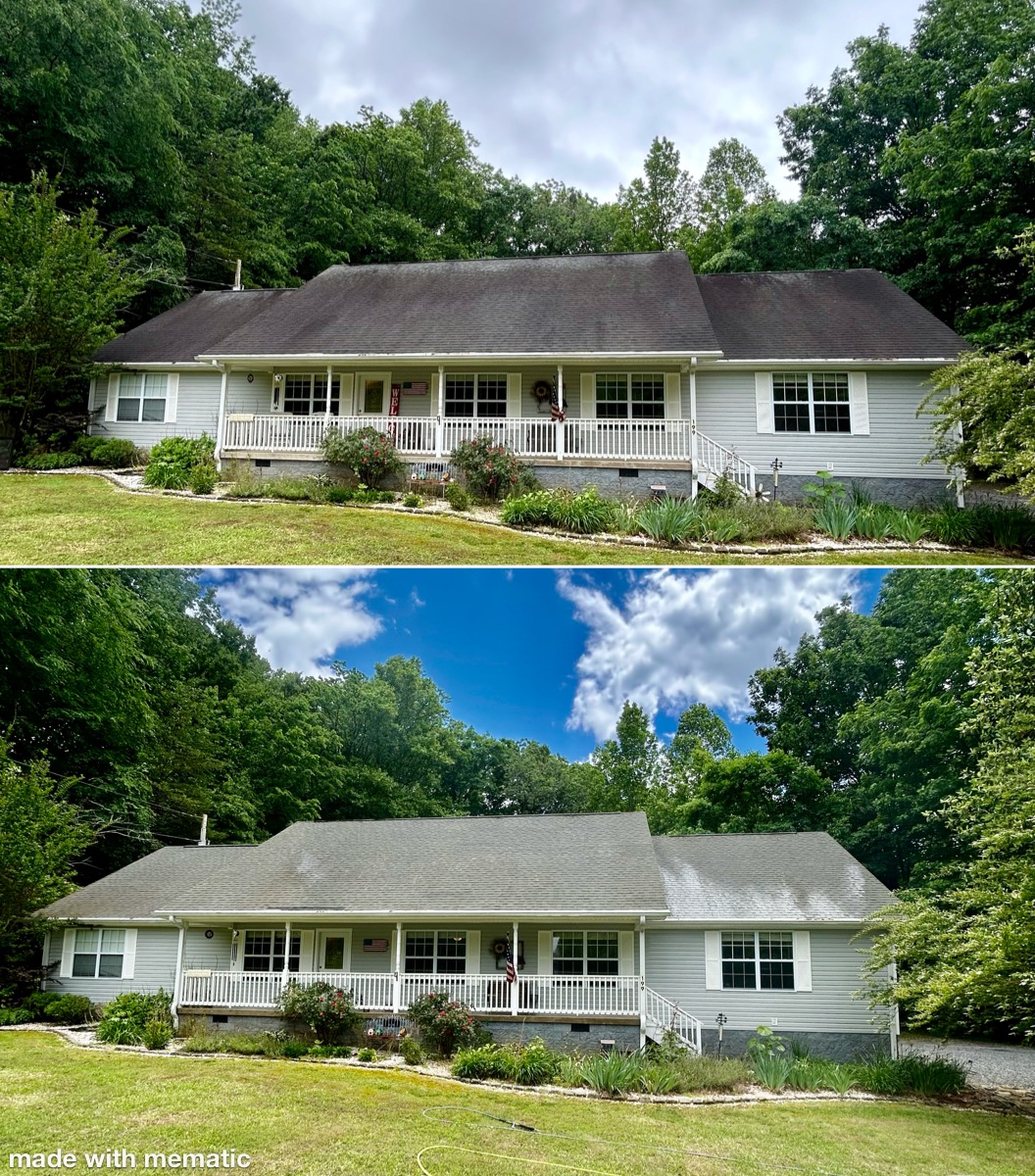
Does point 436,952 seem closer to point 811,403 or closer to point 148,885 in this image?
point 148,885

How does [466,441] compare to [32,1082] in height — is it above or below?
above

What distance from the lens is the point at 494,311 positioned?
22531 millimetres

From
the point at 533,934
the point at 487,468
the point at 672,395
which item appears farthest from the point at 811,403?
the point at 533,934

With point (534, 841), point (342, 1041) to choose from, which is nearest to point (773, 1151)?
point (342, 1041)

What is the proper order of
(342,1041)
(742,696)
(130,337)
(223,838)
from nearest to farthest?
(342,1041)
(130,337)
(223,838)
(742,696)

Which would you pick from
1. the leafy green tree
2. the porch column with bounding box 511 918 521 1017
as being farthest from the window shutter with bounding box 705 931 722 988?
the leafy green tree

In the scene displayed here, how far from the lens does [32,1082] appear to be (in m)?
11.4

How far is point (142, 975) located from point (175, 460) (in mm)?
12086

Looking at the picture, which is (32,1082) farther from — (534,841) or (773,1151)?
(534,841)

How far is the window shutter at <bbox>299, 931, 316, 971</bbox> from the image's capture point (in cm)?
1898

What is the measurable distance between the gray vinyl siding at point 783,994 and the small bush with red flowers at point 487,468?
10045 mm

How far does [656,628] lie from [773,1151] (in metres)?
12.7

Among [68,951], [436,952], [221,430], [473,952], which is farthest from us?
[221,430]

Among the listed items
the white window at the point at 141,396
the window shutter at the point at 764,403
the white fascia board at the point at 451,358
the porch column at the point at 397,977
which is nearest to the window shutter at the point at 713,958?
the porch column at the point at 397,977
